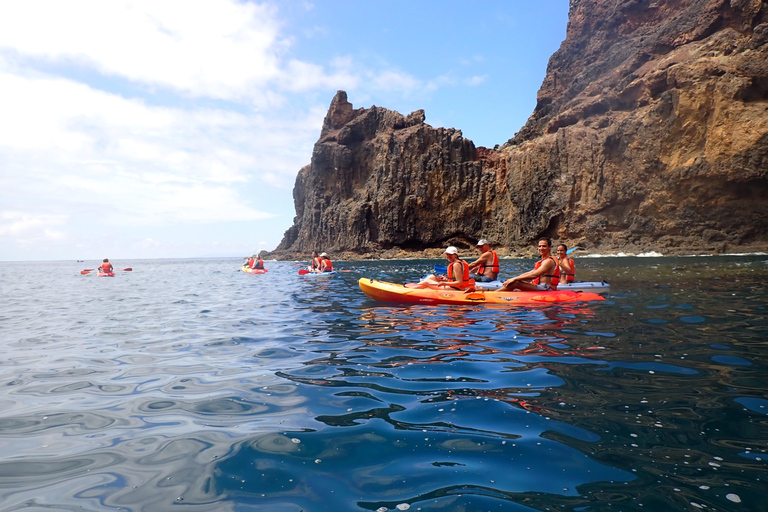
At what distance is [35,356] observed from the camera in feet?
21.7

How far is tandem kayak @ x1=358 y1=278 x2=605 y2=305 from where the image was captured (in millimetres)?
10641

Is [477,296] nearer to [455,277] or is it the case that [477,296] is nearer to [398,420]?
[455,277]

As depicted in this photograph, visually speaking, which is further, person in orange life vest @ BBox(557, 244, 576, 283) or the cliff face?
the cliff face

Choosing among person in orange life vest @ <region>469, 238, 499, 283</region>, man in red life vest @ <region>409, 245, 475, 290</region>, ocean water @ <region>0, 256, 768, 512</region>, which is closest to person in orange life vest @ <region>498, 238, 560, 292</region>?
man in red life vest @ <region>409, 245, 475, 290</region>

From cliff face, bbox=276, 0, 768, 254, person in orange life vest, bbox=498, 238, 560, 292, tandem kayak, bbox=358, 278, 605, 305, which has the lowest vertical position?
tandem kayak, bbox=358, 278, 605, 305

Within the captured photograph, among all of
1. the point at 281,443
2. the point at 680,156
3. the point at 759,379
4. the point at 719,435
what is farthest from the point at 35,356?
the point at 680,156

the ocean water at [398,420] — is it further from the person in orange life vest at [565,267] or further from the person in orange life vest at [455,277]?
A: the person in orange life vest at [565,267]

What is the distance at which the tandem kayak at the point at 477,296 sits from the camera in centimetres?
1064

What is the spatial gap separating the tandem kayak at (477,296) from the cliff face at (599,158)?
37389 mm

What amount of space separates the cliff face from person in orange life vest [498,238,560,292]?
36.8 meters

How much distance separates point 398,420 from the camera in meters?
3.59

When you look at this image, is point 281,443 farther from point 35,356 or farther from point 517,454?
point 35,356

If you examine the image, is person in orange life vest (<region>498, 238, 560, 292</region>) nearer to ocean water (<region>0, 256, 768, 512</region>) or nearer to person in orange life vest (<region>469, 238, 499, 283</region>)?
person in orange life vest (<region>469, 238, 499, 283</region>)

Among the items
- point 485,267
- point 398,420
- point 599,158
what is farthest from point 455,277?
point 599,158
